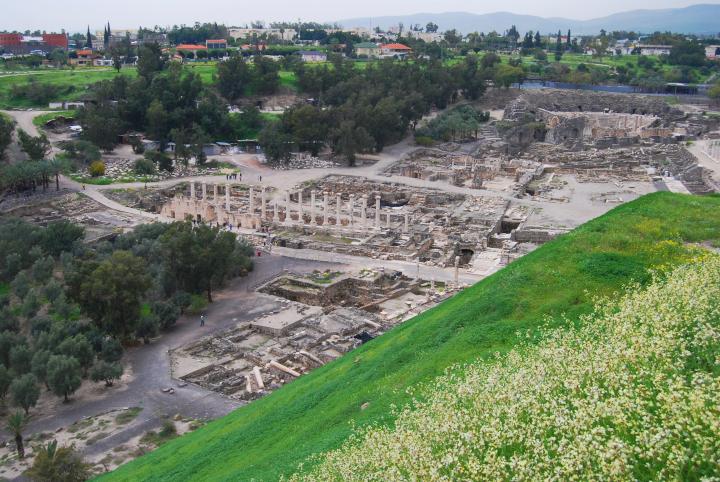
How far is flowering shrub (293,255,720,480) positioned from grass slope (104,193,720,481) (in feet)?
8.21

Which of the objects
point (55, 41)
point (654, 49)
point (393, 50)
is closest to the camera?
point (393, 50)

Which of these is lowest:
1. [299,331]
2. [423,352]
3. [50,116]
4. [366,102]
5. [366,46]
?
[299,331]

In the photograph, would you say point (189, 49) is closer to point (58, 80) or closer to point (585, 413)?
point (58, 80)

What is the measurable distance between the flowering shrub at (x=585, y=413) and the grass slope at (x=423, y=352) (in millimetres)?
2503

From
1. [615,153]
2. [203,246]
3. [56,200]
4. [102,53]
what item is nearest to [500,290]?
[203,246]

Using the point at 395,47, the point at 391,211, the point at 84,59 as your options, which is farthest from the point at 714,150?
the point at 84,59

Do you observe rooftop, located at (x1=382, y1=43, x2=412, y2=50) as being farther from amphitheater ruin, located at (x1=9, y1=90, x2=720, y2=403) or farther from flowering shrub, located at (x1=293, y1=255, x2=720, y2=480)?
flowering shrub, located at (x1=293, y1=255, x2=720, y2=480)

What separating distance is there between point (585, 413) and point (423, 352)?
915 centimetres

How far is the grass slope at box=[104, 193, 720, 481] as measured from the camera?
1739 centimetres

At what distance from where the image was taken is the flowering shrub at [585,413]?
9.34 meters

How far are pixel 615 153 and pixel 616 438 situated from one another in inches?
2466

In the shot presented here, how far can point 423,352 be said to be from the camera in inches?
758

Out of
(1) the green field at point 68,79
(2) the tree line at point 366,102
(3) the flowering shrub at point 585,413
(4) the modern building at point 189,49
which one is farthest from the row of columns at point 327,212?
(4) the modern building at point 189,49

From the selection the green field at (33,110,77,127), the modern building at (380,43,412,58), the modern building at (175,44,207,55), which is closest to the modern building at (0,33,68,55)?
the modern building at (175,44,207,55)
